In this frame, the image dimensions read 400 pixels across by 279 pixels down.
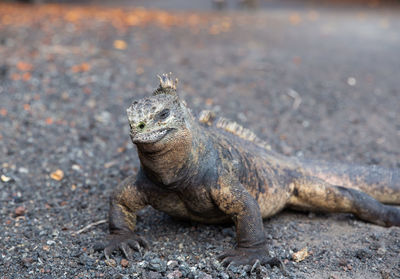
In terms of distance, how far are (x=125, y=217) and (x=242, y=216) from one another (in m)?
1.16

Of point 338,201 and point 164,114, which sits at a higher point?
point 164,114

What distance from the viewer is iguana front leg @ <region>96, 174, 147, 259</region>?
14.5 feet

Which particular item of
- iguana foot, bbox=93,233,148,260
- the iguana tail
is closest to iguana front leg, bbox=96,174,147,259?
iguana foot, bbox=93,233,148,260

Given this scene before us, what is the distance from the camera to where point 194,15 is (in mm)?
17016

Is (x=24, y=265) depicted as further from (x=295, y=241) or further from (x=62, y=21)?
(x=62, y=21)

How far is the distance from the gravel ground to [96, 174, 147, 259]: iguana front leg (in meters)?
0.11

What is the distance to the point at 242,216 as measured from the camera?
4.28 meters

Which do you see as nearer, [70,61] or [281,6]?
[70,61]

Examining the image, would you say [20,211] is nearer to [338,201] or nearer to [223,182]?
[223,182]

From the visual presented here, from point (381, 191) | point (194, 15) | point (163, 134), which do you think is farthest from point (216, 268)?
point (194, 15)

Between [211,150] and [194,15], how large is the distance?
1342cm

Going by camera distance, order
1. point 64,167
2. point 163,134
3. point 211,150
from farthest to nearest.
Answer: point 64,167 → point 211,150 → point 163,134

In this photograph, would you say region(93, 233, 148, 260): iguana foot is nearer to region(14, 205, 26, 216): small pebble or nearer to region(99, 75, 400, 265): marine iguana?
region(99, 75, 400, 265): marine iguana

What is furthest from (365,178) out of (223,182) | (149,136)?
(149,136)
